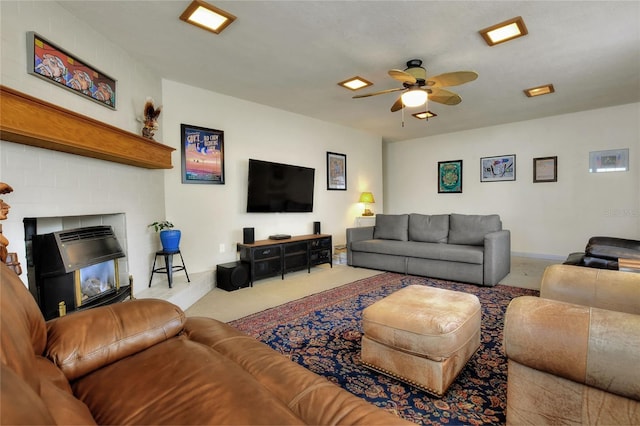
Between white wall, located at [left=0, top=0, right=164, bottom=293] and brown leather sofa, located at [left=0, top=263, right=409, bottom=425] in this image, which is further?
white wall, located at [left=0, top=0, right=164, bottom=293]

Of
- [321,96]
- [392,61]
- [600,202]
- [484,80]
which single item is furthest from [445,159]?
[392,61]

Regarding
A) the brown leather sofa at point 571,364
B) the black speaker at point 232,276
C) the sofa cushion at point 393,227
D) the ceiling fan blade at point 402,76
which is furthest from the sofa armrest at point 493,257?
the black speaker at point 232,276

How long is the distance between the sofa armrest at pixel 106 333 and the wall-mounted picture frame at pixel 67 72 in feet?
5.62

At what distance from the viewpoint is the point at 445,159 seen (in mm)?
6801

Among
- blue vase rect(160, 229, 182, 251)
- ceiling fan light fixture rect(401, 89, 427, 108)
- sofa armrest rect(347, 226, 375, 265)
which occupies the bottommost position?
sofa armrest rect(347, 226, 375, 265)

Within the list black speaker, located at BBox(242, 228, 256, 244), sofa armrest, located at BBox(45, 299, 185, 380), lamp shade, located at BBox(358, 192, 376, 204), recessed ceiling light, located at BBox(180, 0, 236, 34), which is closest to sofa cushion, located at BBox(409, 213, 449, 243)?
lamp shade, located at BBox(358, 192, 376, 204)

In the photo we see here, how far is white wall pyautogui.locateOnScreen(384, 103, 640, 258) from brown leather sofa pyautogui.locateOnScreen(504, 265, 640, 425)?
5256mm

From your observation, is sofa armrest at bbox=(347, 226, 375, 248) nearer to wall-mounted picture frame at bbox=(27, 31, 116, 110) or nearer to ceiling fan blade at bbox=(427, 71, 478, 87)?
ceiling fan blade at bbox=(427, 71, 478, 87)

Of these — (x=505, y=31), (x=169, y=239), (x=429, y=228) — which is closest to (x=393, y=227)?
(x=429, y=228)

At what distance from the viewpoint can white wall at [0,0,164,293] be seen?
1.85m

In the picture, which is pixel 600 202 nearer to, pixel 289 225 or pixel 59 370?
pixel 289 225

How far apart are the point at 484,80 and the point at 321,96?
80.7 inches

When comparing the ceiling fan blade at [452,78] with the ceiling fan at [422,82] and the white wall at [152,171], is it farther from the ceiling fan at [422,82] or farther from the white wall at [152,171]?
the white wall at [152,171]

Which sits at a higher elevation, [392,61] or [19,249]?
[392,61]
